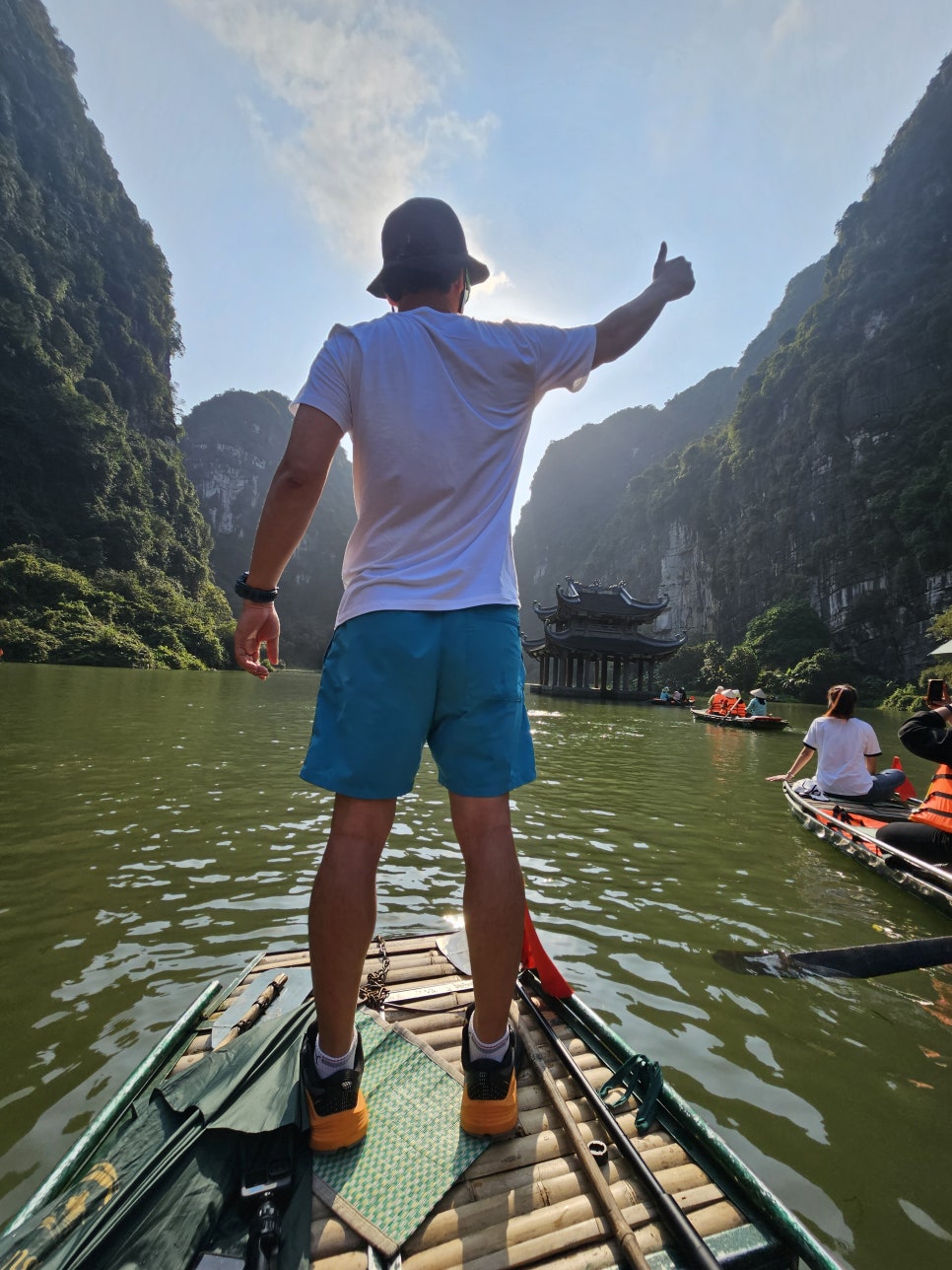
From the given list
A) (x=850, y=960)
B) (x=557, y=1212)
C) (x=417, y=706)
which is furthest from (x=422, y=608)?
(x=850, y=960)

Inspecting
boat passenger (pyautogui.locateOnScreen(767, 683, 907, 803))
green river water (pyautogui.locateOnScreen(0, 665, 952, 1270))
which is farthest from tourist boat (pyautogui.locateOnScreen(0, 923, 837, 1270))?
boat passenger (pyautogui.locateOnScreen(767, 683, 907, 803))

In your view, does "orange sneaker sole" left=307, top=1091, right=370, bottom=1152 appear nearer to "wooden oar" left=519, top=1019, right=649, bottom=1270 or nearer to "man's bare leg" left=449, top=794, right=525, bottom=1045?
"man's bare leg" left=449, top=794, right=525, bottom=1045

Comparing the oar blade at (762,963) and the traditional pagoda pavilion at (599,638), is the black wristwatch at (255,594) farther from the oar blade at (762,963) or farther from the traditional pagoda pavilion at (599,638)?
the traditional pagoda pavilion at (599,638)

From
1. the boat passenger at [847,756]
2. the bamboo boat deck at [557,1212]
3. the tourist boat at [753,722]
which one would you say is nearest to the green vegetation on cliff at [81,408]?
the tourist boat at [753,722]

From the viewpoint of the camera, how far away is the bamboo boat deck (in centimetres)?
113

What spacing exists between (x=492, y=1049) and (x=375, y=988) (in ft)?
2.45

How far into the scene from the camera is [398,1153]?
1.37 metres

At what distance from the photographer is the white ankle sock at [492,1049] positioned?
145cm

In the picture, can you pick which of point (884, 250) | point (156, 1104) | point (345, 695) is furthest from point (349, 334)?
point (884, 250)

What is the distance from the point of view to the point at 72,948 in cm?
308

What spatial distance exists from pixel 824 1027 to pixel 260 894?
3.16m

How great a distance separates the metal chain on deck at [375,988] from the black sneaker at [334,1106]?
573 millimetres

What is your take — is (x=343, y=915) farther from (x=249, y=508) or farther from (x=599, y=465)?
(x=249, y=508)

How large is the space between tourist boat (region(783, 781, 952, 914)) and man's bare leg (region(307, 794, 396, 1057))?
421 centimetres
